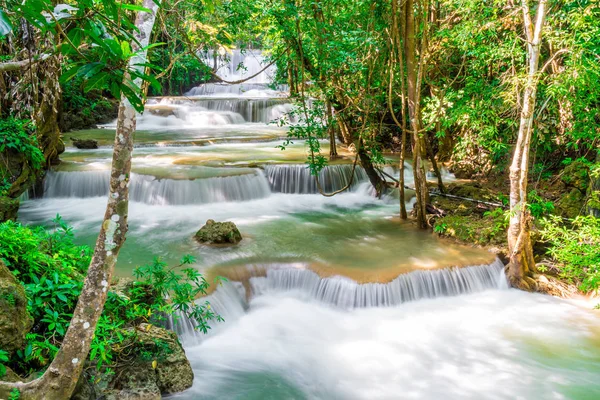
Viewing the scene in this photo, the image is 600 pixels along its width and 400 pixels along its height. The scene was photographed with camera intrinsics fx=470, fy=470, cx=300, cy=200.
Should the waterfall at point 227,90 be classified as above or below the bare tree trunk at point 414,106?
above

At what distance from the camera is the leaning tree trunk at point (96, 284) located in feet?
8.86

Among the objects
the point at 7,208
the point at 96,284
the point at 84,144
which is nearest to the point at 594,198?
the point at 96,284

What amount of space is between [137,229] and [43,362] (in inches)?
191

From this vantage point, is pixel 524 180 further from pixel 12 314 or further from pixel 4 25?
pixel 4 25

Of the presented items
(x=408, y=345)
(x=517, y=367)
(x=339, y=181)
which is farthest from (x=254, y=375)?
(x=339, y=181)

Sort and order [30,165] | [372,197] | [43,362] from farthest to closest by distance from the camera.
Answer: [372,197] < [30,165] < [43,362]

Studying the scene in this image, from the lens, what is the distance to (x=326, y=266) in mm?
6531

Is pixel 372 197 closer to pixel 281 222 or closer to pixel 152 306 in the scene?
pixel 281 222

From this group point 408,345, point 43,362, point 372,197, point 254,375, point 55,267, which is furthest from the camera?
point 372,197

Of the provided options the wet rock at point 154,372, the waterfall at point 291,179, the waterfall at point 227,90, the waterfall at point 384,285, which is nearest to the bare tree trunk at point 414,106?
the waterfall at point 384,285

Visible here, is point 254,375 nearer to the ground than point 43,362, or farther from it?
nearer to the ground

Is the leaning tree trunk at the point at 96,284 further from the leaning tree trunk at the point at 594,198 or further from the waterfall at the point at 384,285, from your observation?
the leaning tree trunk at the point at 594,198

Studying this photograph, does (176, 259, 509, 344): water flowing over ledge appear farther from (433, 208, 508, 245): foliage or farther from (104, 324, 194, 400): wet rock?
(104, 324, 194, 400): wet rock

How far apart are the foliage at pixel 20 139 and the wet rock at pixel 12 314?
523 centimetres
